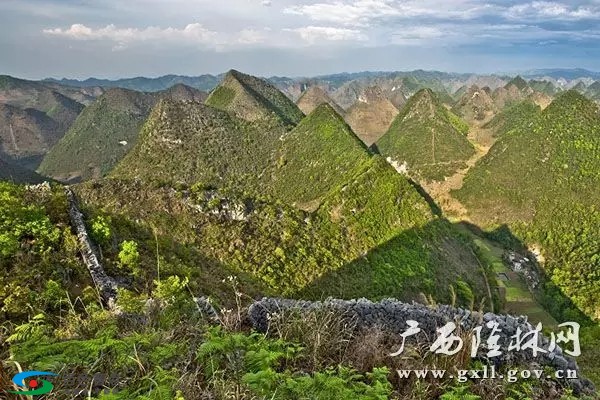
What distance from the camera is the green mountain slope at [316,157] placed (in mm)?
47688

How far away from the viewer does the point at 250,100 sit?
7031cm

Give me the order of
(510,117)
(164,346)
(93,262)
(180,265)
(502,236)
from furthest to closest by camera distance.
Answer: (510,117)
(502,236)
(180,265)
(93,262)
(164,346)

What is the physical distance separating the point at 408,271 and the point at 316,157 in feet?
92.4

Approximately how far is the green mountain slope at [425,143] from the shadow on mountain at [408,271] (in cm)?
4586

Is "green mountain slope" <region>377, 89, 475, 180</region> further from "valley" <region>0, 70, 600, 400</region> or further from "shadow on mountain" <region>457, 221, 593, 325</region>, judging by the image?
"shadow on mountain" <region>457, 221, 593, 325</region>

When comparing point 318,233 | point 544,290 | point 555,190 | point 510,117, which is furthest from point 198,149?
point 510,117

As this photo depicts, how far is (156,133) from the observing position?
2190 inches

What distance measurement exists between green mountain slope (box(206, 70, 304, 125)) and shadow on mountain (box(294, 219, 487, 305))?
39787mm

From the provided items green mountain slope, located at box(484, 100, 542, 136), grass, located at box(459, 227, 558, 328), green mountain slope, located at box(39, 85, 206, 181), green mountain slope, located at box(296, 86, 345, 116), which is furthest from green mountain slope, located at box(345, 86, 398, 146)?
grass, located at box(459, 227, 558, 328)

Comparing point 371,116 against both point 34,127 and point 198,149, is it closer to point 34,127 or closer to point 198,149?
point 198,149

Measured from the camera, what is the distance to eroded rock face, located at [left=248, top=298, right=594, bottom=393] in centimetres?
670

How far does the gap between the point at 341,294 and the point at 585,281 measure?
36314mm

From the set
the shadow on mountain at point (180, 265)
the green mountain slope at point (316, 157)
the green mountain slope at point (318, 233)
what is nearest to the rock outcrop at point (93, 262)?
the shadow on mountain at point (180, 265)

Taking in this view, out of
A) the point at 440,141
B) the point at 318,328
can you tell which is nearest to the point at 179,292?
the point at 318,328
